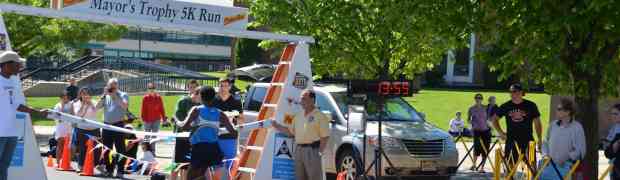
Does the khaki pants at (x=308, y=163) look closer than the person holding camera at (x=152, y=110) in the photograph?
Yes

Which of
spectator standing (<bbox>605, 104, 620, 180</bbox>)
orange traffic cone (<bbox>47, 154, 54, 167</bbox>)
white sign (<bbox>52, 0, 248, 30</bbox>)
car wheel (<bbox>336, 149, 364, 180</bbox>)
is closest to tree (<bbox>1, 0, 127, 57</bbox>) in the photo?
orange traffic cone (<bbox>47, 154, 54, 167</bbox>)

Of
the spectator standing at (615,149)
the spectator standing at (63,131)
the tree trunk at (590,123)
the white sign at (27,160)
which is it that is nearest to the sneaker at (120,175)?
the spectator standing at (63,131)

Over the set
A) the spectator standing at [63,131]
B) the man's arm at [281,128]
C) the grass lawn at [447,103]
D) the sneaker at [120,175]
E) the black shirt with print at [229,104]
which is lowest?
the sneaker at [120,175]

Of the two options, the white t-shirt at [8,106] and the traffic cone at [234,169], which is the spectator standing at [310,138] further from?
the white t-shirt at [8,106]

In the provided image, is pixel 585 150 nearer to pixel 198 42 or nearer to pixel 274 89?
pixel 274 89

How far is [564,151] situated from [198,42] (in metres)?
70.8

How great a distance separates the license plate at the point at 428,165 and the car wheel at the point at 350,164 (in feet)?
3.67

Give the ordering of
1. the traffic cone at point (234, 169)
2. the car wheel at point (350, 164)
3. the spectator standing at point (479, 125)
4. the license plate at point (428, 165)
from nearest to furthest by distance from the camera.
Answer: the traffic cone at point (234, 169), the car wheel at point (350, 164), the license plate at point (428, 165), the spectator standing at point (479, 125)

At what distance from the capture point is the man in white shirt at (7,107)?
10.5 m

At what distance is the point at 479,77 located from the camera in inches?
2032

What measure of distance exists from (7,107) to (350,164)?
611 cm

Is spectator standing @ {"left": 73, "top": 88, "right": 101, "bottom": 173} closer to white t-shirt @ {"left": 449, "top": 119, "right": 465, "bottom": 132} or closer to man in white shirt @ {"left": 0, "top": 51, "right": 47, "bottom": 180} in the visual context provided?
man in white shirt @ {"left": 0, "top": 51, "right": 47, "bottom": 180}

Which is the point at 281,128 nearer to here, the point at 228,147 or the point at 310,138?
the point at 310,138

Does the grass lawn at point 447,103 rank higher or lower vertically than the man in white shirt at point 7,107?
lower
